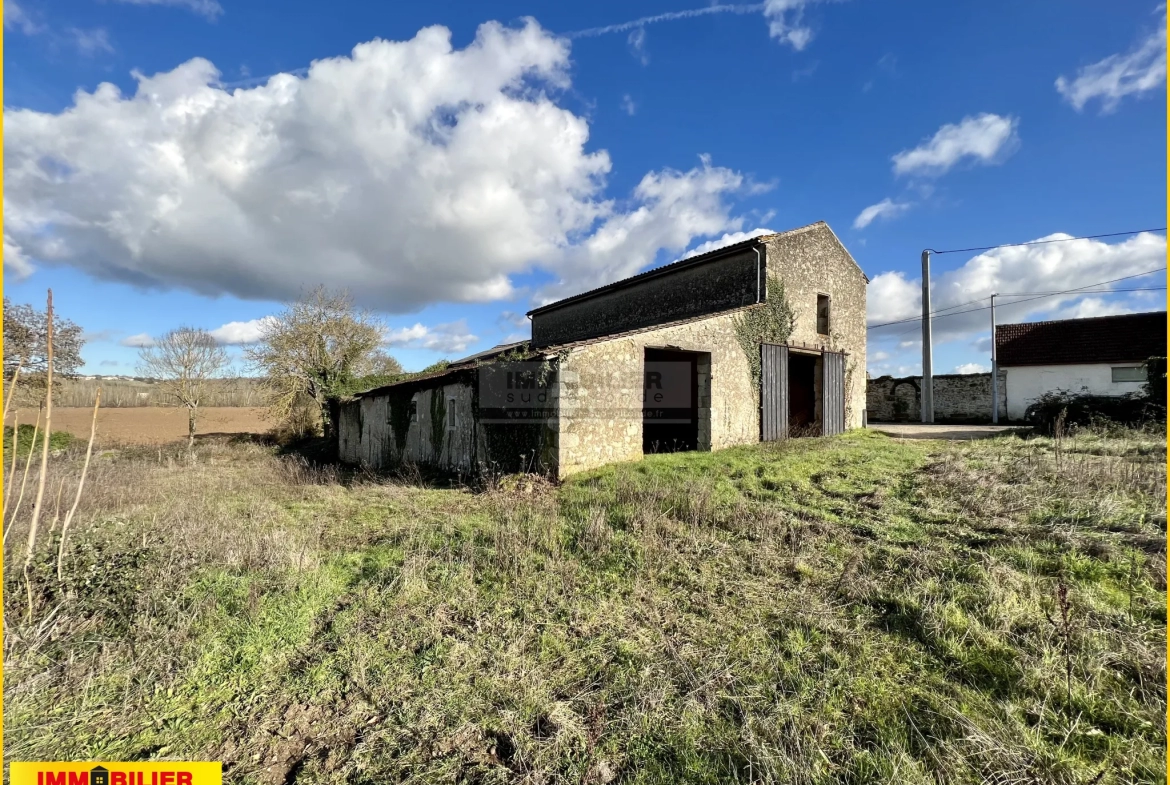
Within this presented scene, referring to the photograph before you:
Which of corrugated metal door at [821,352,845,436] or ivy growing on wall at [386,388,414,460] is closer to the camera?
corrugated metal door at [821,352,845,436]

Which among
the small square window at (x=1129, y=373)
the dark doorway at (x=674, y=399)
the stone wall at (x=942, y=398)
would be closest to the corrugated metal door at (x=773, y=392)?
the dark doorway at (x=674, y=399)

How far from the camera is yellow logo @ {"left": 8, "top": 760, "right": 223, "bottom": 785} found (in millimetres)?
2801

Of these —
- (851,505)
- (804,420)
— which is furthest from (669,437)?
(851,505)

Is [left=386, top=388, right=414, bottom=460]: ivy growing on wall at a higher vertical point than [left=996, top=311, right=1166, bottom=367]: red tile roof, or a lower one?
lower

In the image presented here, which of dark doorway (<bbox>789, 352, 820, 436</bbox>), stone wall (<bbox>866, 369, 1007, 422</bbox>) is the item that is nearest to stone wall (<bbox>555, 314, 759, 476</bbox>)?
dark doorway (<bbox>789, 352, 820, 436</bbox>)

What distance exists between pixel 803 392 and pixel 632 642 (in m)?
12.9

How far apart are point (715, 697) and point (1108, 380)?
26.2 m

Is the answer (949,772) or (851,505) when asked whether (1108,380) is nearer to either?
(851,505)

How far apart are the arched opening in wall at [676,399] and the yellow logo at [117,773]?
378 inches

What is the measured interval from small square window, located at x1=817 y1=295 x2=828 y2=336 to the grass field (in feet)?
27.0

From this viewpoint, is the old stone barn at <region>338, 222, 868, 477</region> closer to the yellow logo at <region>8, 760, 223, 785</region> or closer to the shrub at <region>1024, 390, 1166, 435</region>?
the shrub at <region>1024, 390, 1166, 435</region>

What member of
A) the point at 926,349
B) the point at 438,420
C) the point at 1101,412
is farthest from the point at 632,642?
the point at 926,349

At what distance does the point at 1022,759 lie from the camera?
2.55 m

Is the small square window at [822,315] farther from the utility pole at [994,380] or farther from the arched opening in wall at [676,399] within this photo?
the utility pole at [994,380]
